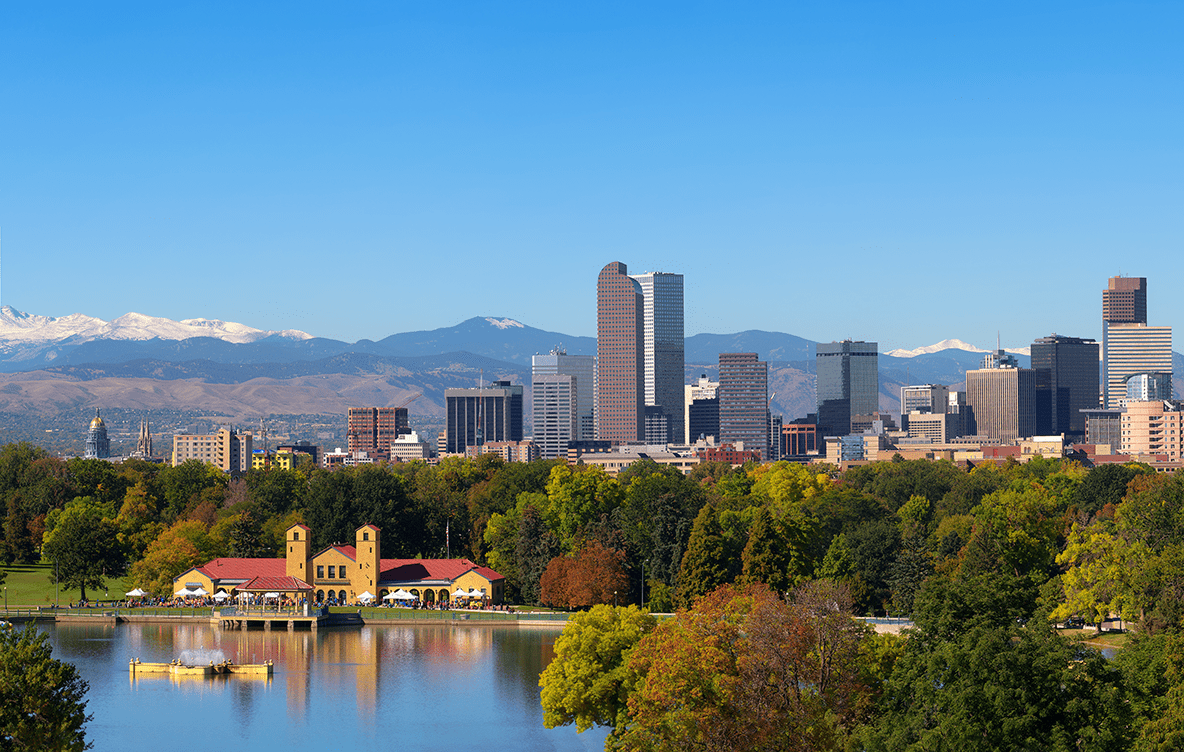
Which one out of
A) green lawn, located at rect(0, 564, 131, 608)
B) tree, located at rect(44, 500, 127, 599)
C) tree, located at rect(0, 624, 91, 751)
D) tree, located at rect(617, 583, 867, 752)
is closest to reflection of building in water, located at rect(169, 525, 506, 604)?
tree, located at rect(44, 500, 127, 599)

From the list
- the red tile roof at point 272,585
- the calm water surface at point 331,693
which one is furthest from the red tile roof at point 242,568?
the calm water surface at point 331,693

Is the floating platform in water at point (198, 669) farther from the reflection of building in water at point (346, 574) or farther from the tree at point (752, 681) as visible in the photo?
the tree at point (752, 681)

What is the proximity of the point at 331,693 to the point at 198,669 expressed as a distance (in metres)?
10.6

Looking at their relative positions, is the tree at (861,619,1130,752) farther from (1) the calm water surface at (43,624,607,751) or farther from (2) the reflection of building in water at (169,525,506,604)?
(2) the reflection of building in water at (169,525,506,604)

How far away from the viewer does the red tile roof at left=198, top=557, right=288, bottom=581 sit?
11875 centimetres

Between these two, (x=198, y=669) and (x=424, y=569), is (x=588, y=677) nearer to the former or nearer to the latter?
(x=198, y=669)

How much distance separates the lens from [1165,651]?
50719 mm

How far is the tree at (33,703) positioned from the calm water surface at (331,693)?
64.7 feet

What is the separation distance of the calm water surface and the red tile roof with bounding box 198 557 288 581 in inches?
573

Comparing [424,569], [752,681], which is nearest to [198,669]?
[424,569]

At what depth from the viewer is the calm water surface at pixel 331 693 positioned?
219 feet

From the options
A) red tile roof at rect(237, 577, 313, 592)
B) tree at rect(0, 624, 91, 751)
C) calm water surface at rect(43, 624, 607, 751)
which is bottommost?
calm water surface at rect(43, 624, 607, 751)

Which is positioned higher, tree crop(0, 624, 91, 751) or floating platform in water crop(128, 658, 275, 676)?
tree crop(0, 624, 91, 751)

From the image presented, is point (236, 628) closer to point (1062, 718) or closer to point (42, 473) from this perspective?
point (42, 473)
